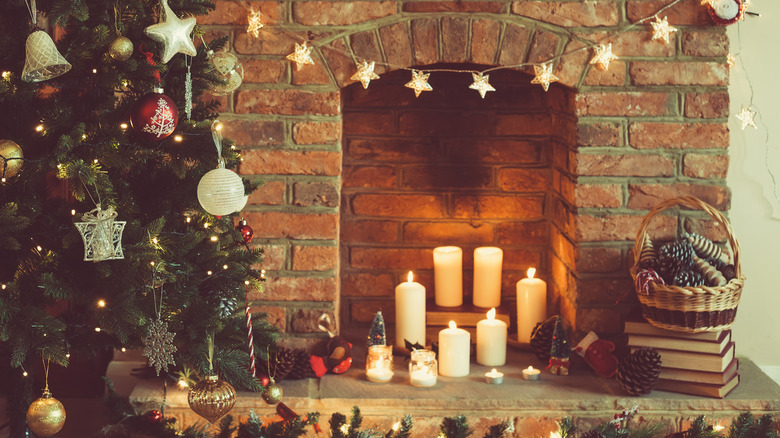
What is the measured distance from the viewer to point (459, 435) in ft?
6.61

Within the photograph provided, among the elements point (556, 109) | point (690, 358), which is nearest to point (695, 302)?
point (690, 358)

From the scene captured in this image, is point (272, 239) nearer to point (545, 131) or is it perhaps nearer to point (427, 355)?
point (427, 355)

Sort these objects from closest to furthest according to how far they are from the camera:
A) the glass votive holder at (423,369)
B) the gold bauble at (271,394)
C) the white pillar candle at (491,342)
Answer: the gold bauble at (271,394)
the glass votive holder at (423,369)
the white pillar candle at (491,342)

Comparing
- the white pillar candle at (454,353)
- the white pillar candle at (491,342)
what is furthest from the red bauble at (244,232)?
the white pillar candle at (491,342)

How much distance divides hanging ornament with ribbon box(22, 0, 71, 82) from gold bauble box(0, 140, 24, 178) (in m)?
0.14

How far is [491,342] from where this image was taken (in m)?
2.39

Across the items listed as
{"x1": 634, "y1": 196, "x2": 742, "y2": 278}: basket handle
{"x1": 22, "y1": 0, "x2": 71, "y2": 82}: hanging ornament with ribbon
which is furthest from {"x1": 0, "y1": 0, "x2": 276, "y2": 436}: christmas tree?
{"x1": 634, "y1": 196, "x2": 742, "y2": 278}: basket handle

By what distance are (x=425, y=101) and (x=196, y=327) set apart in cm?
113

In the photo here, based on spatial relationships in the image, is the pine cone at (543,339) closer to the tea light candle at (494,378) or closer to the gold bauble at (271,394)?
the tea light candle at (494,378)

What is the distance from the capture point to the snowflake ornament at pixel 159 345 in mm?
1788

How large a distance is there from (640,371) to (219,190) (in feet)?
3.69

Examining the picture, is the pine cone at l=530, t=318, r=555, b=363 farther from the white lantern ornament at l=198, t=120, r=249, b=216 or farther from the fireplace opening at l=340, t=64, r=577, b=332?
the white lantern ornament at l=198, t=120, r=249, b=216

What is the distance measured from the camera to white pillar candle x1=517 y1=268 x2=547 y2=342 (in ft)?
8.30

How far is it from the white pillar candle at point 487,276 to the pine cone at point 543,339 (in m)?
0.25
